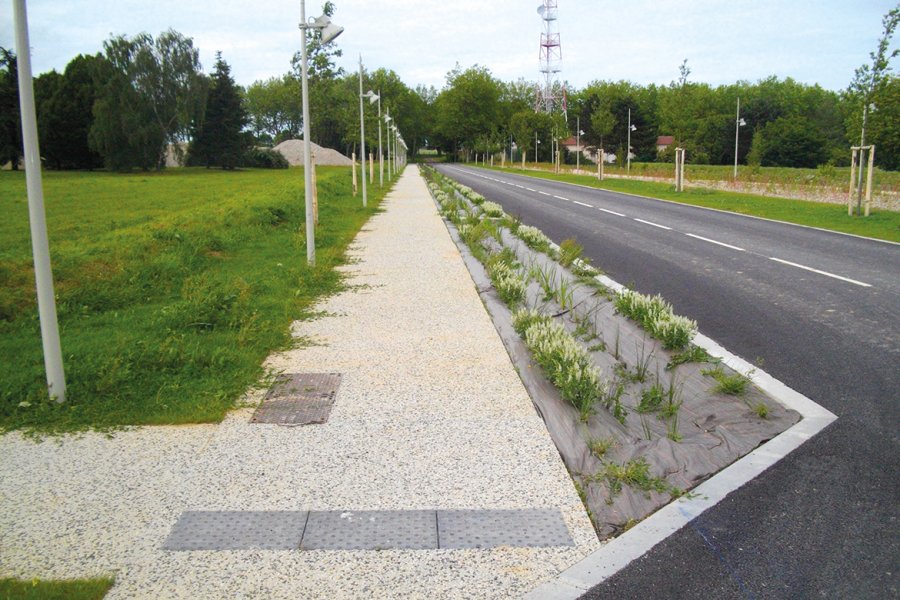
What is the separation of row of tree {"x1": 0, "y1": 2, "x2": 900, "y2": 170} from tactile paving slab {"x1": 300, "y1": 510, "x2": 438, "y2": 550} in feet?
59.5

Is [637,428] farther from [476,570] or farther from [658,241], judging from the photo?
[658,241]

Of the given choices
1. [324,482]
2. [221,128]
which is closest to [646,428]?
[324,482]

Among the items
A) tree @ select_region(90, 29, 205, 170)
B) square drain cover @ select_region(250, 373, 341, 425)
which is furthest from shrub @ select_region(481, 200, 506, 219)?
tree @ select_region(90, 29, 205, 170)

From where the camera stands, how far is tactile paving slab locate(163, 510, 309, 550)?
345cm

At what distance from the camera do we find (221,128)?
6738 cm

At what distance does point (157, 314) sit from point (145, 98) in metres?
54.1

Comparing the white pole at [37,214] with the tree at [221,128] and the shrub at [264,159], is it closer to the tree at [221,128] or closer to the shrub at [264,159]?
the tree at [221,128]

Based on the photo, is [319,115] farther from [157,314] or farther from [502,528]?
[502,528]

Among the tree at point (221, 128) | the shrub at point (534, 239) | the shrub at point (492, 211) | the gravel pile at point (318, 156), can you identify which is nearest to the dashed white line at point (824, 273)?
the shrub at point (534, 239)

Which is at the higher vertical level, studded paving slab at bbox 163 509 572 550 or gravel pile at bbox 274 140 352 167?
gravel pile at bbox 274 140 352 167

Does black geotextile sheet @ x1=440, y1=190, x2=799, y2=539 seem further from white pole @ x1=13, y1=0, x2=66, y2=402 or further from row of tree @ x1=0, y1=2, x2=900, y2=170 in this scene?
row of tree @ x1=0, y1=2, x2=900, y2=170

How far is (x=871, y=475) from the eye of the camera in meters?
4.07

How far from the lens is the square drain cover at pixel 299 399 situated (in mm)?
5160

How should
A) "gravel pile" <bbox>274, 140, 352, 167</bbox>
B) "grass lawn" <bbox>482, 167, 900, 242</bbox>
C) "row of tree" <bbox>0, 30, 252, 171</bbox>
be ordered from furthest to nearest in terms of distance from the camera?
"gravel pile" <bbox>274, 140, 352, 167</bbox> → "row of tree" <bbox>0, 30, 252, 171</bbox> → "grass lawn" <bbox>482, 167, 900, 242</bbox>
